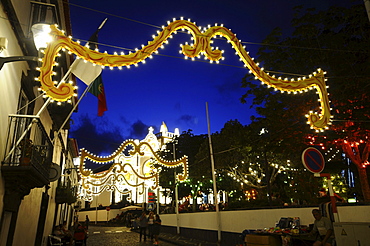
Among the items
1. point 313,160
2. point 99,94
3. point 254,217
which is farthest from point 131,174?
point 313,160

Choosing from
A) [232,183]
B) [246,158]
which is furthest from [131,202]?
[246,158]

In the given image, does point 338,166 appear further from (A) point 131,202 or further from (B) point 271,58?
(A) point 131,202

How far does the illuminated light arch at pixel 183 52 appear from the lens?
556 centimetres

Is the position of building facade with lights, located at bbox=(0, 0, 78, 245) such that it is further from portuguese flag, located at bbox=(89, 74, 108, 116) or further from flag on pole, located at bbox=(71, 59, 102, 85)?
portuguese flag, located at bbox=(89, 74, 108, 116)

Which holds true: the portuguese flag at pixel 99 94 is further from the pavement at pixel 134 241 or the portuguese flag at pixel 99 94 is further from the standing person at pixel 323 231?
the pavement at pixel 134 241

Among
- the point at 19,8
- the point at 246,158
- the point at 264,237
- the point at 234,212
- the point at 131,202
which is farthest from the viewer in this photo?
the point at 131,202

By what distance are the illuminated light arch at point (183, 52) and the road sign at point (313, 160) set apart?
117 centimetres

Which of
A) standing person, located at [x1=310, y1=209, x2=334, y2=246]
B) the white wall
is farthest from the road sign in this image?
the white wall

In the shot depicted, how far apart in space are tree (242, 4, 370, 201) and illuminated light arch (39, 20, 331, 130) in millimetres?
3500

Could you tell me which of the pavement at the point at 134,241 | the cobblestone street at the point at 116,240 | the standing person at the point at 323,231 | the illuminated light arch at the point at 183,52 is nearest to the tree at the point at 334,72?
the illuminated light arch at the point at 183,52

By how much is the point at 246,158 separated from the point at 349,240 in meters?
17.5

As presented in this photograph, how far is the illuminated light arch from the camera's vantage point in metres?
5.56

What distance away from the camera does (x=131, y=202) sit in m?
50.6

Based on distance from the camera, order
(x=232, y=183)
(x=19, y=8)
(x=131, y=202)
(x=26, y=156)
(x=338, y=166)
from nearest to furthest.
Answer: (x=26, y=156) < (x=19, y=8) < (x=338, y=166) < (x=232, y=183) < (x=131, y=202)
